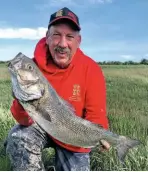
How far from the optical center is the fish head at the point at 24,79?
13.4 feet

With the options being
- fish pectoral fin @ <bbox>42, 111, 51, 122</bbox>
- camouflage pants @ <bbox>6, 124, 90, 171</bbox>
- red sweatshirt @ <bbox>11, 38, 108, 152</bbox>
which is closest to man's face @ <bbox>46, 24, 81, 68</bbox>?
red sweatshirt @ <bbox>11, 38, 108, 152</bbox>

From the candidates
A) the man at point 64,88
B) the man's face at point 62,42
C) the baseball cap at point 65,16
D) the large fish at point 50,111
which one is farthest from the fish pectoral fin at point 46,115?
the baseball cap at point 65,16

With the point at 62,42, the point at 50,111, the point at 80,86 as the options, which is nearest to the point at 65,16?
the point at 62,42

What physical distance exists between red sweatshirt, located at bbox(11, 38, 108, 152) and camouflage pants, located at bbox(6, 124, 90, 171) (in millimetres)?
149

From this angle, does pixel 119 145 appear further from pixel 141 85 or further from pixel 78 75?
pixel 141 85

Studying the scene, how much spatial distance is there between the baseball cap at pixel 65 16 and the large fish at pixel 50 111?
1080 mm

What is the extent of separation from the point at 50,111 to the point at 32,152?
3.73 feet

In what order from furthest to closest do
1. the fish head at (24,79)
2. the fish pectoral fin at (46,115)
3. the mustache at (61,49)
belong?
the mustache at (61,49) < the fish pectoral fin at (46,115) < the fish head at (24,79)

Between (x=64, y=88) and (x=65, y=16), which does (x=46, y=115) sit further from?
(x=65, y=16)

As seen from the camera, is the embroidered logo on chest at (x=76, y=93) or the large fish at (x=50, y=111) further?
the embroidered logo on chest at (x=76, y=93)

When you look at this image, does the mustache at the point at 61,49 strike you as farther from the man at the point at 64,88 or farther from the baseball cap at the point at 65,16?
the baseball cap at the point at 65,16

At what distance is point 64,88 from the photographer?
5.24m

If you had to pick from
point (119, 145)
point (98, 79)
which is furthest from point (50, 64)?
point (119, 145)

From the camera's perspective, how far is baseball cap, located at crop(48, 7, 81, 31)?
17.0 ft
